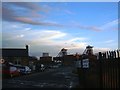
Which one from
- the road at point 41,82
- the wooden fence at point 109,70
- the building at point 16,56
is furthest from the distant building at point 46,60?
the wooden fence at point 109,70

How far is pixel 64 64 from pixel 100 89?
122028 mm

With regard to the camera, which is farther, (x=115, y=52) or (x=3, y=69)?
(x=3, y=69)

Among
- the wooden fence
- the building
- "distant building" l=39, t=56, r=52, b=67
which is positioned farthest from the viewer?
"distant building" l=39, t=56, r=52, b=67

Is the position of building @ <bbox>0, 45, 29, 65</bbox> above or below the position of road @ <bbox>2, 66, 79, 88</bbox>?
above

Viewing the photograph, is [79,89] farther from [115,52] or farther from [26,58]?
[26,58]

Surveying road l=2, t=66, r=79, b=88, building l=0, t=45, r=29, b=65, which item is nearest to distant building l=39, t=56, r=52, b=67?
building l=0, t=45, r=29, b=65

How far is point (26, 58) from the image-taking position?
4222 inches

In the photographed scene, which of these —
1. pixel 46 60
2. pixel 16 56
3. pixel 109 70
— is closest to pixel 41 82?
pixel 109 70

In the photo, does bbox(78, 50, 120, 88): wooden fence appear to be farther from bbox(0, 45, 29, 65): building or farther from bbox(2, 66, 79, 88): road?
bbox(0, 45, 29, 65): building

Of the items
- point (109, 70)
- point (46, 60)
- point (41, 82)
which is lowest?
point (41, 82)

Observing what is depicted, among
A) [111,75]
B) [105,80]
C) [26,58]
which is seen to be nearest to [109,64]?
[111,75]

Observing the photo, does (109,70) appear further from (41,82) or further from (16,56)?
(16,56)

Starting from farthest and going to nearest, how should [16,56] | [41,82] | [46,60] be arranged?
1. [46,60]
2. [16,56]
3. [41,82]

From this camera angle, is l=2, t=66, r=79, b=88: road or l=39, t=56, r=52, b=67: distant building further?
l=39, t=56, r=52, b=67: distant building
